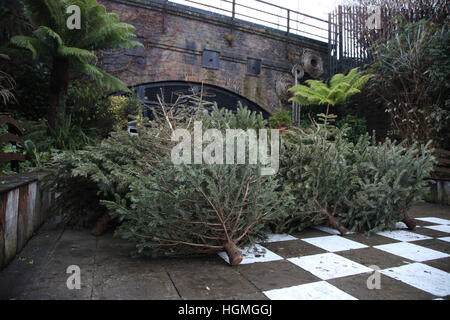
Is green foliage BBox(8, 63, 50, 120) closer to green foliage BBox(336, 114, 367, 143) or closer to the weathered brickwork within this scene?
the weathered brickwork

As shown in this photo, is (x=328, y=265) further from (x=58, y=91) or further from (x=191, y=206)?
(x=58, y=91)

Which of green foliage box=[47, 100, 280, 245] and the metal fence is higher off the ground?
the metal fence

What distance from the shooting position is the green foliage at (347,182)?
2230 millimetres

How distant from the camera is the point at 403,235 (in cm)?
232

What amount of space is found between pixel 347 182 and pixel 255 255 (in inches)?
42.1

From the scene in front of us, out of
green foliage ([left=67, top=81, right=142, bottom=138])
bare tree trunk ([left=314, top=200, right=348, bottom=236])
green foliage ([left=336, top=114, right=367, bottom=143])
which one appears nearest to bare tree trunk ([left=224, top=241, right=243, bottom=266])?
bare tree trunk ([left=314, top=200, right=348, bottom=236])

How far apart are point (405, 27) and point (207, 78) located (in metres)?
4.92

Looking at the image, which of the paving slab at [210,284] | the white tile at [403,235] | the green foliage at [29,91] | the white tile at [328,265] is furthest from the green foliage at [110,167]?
the green foliage at [29,91]

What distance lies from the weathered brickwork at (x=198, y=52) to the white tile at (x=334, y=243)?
6.44 m

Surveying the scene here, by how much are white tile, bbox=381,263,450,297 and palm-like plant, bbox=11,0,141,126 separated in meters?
4.92

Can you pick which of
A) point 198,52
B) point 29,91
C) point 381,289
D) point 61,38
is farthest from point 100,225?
point 198,52

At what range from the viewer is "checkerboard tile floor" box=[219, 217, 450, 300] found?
1.29 metres

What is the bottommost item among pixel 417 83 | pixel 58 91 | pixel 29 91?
pixel 58 91
